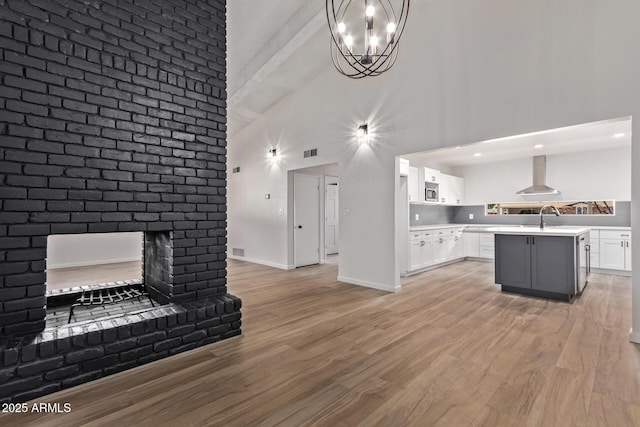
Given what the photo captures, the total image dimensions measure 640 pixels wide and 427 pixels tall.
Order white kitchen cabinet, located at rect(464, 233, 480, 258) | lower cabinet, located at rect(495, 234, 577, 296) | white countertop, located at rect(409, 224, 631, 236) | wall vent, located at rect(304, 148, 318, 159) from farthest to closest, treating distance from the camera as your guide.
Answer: white kitchen cabinet, located at rect(464, 233, 480, 258)
wall vent, located at rect(304, 148, 318, 159)
white countertop, located at rect(409, 224, 631, 236)
lower cabinet, located at rect(495, 234, 577, 296)

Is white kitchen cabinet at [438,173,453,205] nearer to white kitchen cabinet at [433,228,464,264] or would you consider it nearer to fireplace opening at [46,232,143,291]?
white kitchen cabinet at [433,228,464,264]

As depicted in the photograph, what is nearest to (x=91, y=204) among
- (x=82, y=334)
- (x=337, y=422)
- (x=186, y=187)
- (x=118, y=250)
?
(x=186, y=187)

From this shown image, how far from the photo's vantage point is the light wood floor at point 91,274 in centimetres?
527

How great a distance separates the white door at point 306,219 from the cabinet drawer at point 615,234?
5.60 m

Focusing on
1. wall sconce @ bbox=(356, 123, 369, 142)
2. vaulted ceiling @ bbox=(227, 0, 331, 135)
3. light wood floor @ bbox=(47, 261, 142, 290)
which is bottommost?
light wood floor @ bbox=(47, 261, 142, 290)

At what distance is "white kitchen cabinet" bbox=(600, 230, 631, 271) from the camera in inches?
217

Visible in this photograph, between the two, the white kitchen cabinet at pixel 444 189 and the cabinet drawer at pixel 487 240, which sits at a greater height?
the white kitchen cabinet at pixel 444 189

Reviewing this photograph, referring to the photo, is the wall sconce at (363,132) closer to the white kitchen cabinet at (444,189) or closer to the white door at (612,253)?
the white kitchen cabinet at (444,189)

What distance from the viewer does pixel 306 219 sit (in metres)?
6.85

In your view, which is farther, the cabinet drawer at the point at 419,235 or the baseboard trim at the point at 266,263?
the baseboard trim at the point at 266,263

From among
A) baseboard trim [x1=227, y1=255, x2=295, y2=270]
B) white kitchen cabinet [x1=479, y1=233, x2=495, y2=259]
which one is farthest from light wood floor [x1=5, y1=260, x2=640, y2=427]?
white kitchen cabinet [x1=479, y1=233, x2=495, y2=259]

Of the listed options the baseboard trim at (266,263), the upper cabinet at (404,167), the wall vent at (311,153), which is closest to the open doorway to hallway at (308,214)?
the baseboard trim at (266,263)

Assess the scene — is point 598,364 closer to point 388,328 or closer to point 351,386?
point 388,328

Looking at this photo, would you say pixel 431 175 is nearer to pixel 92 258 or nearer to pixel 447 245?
pixel 447 245
